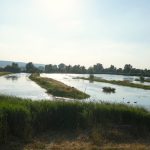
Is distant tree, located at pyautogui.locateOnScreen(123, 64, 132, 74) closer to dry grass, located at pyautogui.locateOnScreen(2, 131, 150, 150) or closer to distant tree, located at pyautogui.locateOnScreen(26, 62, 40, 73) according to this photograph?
distant tree, located at pyautogui.locateOnScreen(26, 62, 40, 73)

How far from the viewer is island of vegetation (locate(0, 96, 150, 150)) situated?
38.9ft

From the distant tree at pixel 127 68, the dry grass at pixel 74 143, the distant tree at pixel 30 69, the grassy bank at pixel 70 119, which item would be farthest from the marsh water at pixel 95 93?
the distant tree at pixel 127 68

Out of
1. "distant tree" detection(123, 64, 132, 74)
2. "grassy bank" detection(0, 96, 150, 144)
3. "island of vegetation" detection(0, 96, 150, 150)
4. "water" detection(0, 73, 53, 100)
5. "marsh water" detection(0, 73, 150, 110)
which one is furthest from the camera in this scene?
"distant tree" detection(123, 64, 132, 74)

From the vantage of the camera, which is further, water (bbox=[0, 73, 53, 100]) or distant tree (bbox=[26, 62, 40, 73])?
distant tree (bbox=[26, 62, 40, 73])

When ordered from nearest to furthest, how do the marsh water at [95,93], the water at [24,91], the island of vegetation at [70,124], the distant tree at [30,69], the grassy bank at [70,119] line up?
the island of vegetation at [70,124] < the grassy bank at [70,119] < the marsh water at [95,93] < the water at [24,91] < the distant tree at [30,69]

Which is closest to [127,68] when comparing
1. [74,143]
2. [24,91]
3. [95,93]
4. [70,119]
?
[95,93]

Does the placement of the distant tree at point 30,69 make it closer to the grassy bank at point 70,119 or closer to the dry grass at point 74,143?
the grassy bank at point 70,119

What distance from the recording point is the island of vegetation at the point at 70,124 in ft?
38.9

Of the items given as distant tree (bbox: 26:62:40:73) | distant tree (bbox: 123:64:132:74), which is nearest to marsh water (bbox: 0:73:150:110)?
distant tree (bbox: 26:62:40:73)

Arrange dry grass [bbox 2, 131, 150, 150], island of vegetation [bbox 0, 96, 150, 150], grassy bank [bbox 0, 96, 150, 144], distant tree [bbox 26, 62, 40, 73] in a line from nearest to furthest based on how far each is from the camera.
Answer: dry grass [bbox 2, 131, 150, 150], island of vegetation [bbox 0, 96, 150, 150], grassy bank [bbox 0, 96, 150, 144], distant tree [bbox 26, 62, 40, 73]

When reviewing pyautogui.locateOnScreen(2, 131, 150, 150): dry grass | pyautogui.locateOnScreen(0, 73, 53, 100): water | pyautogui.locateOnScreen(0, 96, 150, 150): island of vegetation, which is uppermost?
pyautogui.locateOnScreen(0, 96, 150, 150): island of vegetation

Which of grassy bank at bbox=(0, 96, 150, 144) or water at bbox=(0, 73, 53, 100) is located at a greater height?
grassy bank at bbox=(0, 96, 150, 144)

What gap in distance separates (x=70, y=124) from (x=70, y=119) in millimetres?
231

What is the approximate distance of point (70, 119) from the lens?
46.4ft
